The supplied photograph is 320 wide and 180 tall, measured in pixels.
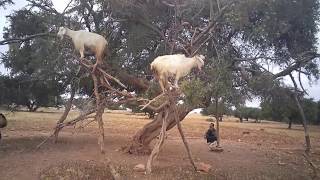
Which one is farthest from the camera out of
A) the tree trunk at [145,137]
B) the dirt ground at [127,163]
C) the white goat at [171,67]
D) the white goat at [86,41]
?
the tree trunk at [145,137]

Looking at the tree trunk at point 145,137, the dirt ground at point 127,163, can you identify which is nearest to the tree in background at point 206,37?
the tree trunk at point 145,137

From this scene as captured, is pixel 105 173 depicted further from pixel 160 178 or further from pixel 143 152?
pixel 143 152

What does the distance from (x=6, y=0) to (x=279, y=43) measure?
1042cm

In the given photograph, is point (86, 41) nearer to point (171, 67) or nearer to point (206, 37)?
point (171, 67)

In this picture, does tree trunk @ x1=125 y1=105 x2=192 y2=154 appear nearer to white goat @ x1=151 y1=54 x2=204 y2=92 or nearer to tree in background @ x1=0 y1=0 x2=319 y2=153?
tree in background @ x1=0 y1=0 x2=319 y2=153

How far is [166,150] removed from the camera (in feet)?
67.8

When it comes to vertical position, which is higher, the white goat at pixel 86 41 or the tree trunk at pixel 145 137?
the white goat at pixel 86 41

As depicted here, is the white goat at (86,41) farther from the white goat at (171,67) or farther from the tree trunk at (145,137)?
the tree trunk at (145,137)

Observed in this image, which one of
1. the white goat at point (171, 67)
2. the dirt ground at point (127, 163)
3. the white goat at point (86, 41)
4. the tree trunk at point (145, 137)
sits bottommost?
the dirt ground at point (127, 163)

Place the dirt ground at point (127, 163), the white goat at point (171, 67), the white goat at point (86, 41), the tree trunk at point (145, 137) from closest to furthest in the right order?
the white goat at point (171, 67), the white goat at point (86, 41), the dirt ground at point (127, 163), the tree trunk at point (145, 137)

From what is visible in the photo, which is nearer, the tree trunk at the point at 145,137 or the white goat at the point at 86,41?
the white goat at the point at 86,41

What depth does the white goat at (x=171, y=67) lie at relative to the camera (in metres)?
12.5

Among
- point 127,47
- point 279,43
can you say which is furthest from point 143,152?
point 279,43

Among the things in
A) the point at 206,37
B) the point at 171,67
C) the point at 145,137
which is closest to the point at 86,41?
the point at 171,67
